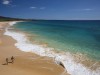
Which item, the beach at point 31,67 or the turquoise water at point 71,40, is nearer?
the beach at point 31,67

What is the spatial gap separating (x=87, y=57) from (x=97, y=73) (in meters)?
2.98

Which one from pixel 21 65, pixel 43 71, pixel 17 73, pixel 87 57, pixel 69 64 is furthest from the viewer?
pixel 87 57

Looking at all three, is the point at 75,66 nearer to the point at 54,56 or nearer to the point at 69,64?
the point at 69,64

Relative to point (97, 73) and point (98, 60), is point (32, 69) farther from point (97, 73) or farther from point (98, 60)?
point (98, 60)

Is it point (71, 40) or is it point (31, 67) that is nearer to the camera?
point (31, 67)

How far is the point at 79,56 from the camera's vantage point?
12.5 metres

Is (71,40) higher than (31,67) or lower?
higher

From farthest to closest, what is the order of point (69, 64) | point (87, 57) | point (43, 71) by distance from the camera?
point (87, 57) → point (69, 64) → point (43, 71)

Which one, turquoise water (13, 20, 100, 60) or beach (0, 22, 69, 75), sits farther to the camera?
turquoise water (13, 20, 100, 60)

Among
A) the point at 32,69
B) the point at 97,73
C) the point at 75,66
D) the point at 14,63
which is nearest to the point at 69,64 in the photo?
the point at 75,66

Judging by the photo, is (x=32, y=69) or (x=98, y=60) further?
(x=98, y=60)

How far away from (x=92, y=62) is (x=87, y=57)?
1193 mm

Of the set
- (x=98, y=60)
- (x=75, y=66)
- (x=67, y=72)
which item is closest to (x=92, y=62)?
(x=98, y=60)

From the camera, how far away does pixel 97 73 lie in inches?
366
